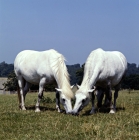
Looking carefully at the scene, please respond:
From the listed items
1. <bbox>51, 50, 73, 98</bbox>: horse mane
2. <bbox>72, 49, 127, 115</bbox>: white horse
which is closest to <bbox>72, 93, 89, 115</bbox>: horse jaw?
<bbox>72, 49, 127, 115</bbox>: white horse

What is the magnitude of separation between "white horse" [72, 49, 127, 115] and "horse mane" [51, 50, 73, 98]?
0.54m

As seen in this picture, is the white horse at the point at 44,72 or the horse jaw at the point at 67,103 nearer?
the horse jaw at the point at 67,103

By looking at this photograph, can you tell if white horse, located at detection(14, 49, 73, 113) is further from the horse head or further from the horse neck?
the horse head

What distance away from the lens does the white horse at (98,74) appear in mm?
9438

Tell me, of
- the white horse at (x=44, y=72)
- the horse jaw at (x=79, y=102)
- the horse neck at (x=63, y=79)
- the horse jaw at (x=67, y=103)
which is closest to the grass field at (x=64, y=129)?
the horse jaw at (x=79, y=102)

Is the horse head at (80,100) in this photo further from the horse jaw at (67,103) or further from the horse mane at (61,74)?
the horse mane at (61,74)

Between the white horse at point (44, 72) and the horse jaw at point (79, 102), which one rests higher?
the white horse at point (44, 72)

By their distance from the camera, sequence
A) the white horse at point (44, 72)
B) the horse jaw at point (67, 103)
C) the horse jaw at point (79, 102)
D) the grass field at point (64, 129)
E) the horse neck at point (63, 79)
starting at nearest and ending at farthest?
the grass field at point (64, 129) < the horse jaw at point (79, 102) < the horse jaw at point (67, 103) < the horse neck at point (63, 79) < the white horse at point (44, 72)

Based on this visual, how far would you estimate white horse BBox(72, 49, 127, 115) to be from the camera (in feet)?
31.0

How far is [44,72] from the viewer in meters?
10.8

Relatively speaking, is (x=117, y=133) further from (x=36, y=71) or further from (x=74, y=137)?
(x=36, y=71)

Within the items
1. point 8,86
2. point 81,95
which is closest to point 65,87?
point 81,95

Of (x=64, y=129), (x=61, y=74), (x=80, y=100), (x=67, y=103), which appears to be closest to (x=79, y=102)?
(x=80, y=100)

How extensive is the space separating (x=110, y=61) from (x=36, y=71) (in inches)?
107
